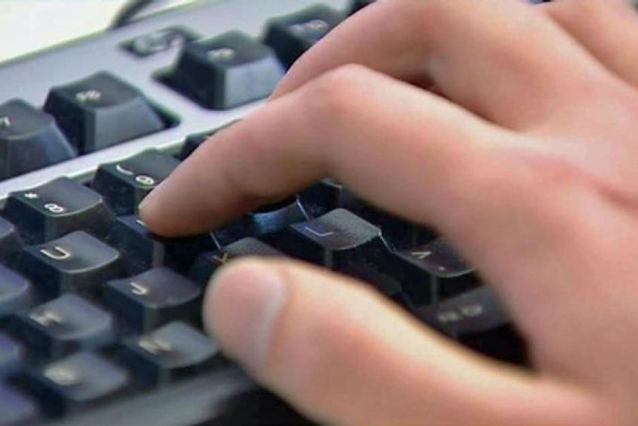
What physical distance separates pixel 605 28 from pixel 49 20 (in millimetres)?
254

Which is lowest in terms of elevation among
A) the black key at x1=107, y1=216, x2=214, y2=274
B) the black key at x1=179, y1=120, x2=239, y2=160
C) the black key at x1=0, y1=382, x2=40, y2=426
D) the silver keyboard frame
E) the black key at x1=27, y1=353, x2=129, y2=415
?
the black key at x1=0, y1=382, x2=40, y2=426

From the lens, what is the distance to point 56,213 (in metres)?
0.52

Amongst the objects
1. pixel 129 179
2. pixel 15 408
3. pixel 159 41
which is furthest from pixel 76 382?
pixel 159 41

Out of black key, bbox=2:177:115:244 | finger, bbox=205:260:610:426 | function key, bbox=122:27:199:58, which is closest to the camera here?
finger, bbox=205:260:610:426

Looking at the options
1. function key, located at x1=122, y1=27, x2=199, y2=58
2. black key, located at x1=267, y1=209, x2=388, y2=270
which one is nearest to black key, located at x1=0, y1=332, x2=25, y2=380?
black key, located at x1=267, y1=209, x2=388, y2=270

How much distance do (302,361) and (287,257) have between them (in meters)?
0.09

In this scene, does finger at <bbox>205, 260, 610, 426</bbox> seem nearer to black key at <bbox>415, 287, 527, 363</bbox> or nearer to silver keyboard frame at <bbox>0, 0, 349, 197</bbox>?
black key at <bbox>415, 287, 527, 363</bbox>

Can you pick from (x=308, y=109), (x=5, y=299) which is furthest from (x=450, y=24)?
(x=5, y=299)

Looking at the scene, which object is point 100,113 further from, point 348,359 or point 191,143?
point 348,359

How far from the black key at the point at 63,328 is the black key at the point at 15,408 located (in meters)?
0.02

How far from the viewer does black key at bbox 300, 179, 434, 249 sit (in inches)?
20.7

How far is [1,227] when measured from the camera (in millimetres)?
512

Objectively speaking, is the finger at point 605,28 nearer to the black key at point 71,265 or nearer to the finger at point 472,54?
the finger at point 472,54

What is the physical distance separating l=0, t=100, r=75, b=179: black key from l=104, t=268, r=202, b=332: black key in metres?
0.09
